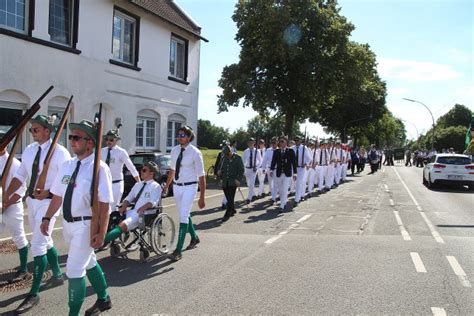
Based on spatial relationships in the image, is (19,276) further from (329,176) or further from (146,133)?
(329,176)

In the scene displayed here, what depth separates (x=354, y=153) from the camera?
33.7 m

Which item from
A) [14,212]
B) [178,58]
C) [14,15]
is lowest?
[14,212]

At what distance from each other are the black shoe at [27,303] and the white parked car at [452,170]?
62.8ft

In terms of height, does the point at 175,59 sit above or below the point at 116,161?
above

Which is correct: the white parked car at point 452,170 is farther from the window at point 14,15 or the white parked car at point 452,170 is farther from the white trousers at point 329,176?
the window at point 14,15

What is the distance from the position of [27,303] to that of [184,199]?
2870 millimetres

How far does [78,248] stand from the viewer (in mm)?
4043

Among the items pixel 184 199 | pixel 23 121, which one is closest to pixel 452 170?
pixel 184 199

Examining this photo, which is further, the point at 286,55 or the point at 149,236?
the point at 286,55

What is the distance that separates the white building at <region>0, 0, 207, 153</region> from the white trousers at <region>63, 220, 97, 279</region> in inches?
430

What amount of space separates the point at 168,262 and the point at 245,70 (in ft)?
75.0

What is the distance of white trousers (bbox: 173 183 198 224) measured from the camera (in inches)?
284

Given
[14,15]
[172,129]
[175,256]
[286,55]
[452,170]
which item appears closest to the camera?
[175,256]

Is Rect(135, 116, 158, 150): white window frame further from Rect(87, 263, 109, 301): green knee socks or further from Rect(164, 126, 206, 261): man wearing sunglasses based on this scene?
Rect(87, 263, 109, 301): green knee socks
